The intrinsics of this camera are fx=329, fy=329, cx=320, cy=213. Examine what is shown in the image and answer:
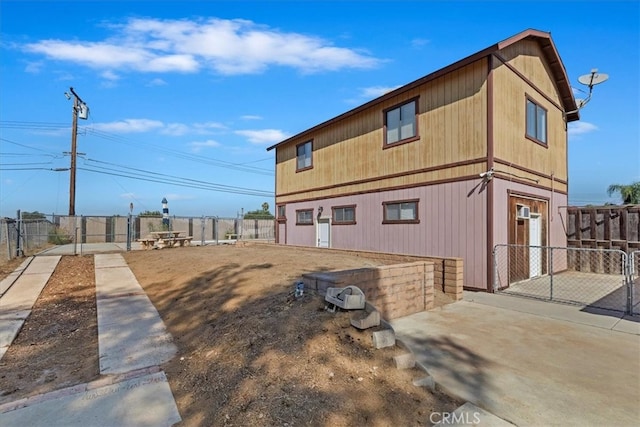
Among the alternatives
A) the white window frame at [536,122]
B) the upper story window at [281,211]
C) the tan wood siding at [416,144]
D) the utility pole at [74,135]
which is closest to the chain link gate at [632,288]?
the tan wood siding at [416,144]

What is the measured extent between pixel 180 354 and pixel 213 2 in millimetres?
9133

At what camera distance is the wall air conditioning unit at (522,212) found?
352 inches

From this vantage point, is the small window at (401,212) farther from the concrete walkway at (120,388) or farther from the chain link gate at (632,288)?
the concrete walkway at (120,388)

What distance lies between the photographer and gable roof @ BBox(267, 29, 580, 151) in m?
8.00

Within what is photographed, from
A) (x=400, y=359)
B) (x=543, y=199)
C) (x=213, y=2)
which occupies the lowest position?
(x=400, y=359)

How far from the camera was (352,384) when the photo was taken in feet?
10.0

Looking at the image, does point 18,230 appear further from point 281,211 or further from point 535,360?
point 535,360

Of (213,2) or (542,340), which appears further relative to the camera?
(213,2)

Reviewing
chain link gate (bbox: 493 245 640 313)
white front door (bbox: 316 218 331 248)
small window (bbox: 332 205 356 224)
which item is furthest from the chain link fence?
chain link gate (bbox: 493 245 640 313)

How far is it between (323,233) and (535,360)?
992cm

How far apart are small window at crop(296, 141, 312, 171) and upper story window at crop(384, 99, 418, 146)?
466 cm

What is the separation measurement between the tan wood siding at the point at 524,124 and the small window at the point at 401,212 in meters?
2.52

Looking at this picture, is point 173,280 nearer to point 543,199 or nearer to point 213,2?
point 213,2

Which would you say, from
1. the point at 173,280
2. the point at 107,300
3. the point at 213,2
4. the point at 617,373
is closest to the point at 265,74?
the point at 213,2
